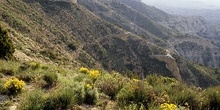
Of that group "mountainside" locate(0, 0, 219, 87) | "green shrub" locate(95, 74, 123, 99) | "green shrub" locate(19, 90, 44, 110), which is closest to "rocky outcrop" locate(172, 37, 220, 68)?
"mountainside" locate(0, 0, 219, 87)

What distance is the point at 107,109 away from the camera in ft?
23.9

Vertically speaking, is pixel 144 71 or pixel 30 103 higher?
pixel 30 103

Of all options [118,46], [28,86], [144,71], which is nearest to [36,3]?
[118,46]

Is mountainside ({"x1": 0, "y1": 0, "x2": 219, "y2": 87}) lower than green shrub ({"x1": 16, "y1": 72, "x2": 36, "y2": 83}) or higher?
lower

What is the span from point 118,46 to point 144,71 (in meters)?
9.59

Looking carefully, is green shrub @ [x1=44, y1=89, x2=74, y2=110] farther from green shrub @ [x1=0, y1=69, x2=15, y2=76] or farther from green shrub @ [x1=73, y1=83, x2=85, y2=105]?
green shrub @ [x1=0, y1=69, x2=15, y2=76]

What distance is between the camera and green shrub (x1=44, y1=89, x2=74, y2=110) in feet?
22.9

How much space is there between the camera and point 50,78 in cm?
949

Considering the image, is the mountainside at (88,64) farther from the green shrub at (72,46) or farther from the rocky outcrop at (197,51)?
the green shrub at (72,46)

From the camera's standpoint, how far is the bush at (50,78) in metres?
9.49

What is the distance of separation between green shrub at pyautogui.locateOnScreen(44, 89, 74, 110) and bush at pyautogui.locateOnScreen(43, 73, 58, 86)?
2.27m

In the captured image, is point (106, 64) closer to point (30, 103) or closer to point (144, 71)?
point (144, 71)

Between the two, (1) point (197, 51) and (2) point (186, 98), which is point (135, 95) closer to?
(2) point (186, 98)

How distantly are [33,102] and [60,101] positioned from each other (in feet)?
2.21
